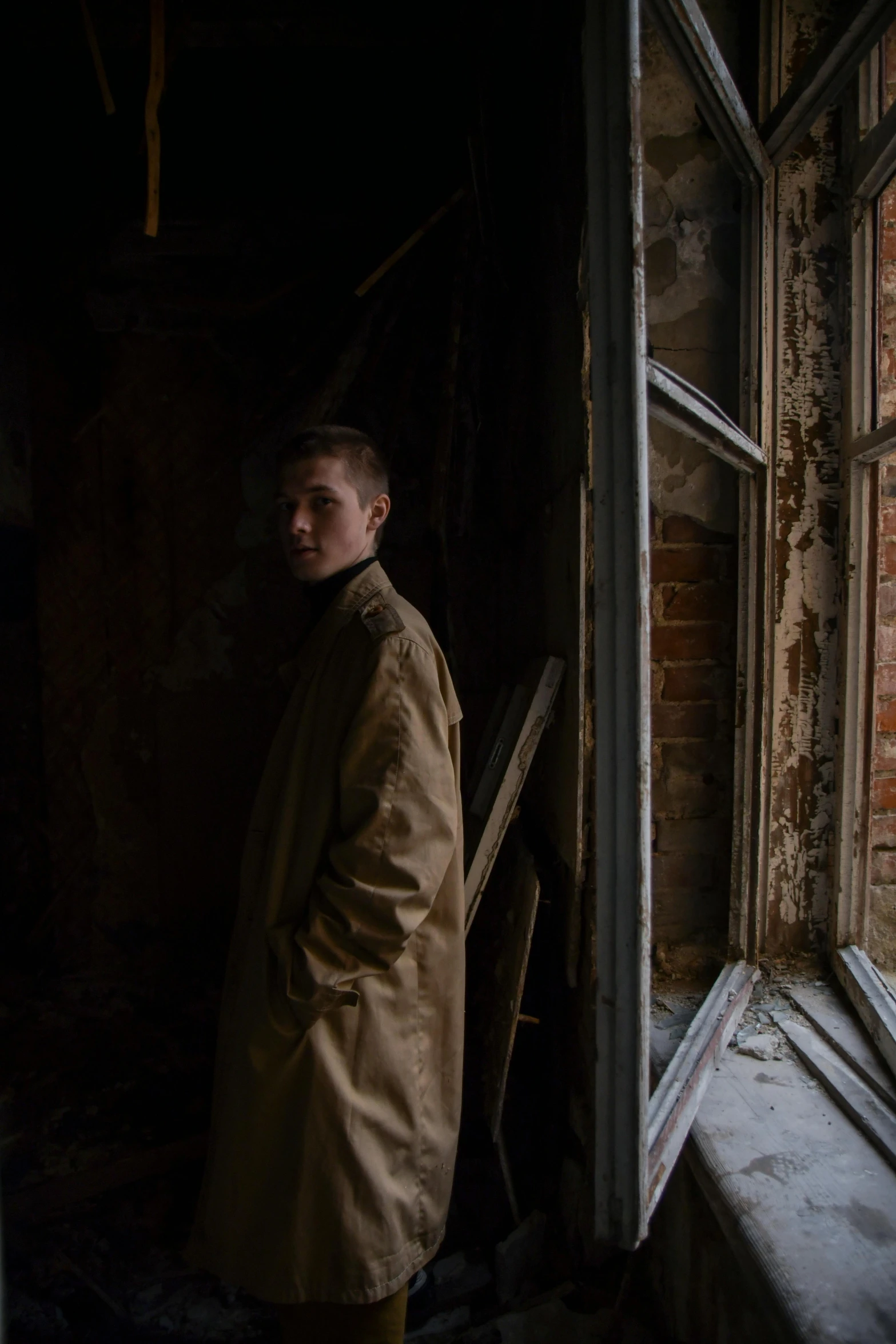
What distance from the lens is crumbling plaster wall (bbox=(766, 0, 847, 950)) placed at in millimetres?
1499

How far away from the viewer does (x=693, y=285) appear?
153 cm

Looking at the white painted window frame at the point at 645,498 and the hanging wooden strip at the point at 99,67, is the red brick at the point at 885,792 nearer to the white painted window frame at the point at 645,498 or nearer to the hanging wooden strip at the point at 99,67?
the white painted window frame at the point at 645,498

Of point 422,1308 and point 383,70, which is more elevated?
point 383,70

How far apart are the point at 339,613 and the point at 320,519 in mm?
216

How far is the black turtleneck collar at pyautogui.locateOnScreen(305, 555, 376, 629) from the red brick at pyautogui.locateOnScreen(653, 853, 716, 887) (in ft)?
2.92

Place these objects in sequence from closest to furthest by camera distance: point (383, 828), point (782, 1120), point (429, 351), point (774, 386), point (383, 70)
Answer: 1. point (383, 828)
2. point (782, 1120)
3. point (774, 386)
4. point (383, 70)
5. point (429, 351)

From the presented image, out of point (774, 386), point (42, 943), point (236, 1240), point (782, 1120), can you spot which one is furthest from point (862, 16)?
point (42, 943)

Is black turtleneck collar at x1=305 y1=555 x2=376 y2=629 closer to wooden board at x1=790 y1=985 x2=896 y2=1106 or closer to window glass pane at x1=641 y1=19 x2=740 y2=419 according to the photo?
window glass pane at x1=641 y1=19 x2=740 y2=419

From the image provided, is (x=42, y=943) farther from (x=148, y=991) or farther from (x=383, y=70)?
(x=383, y=70)

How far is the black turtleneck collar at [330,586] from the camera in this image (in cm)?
141

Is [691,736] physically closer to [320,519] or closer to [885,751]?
[885,751]

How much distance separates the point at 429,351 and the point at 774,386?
3.96 feet

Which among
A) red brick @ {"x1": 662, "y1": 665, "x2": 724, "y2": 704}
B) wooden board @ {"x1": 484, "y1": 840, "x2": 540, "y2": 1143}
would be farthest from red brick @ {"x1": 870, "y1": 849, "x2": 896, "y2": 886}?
wooden board @ {"x1": 484, "y1": 840, "x2": 540, "y2": 1143}

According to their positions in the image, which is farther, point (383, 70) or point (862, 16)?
point (383, 70)
